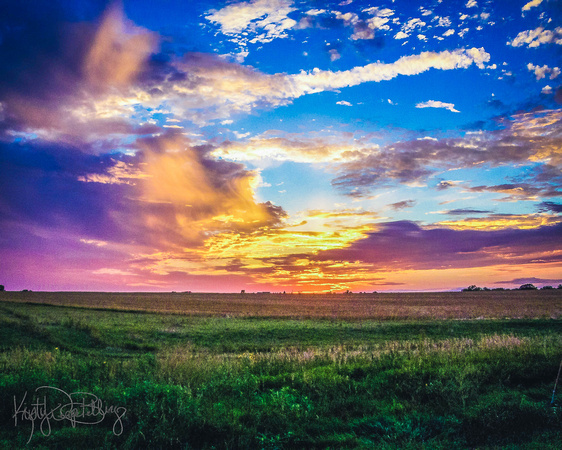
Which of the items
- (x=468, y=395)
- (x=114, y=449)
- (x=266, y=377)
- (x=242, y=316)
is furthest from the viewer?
(x=242, y=316)

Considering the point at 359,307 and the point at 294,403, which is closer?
the point at 294,403

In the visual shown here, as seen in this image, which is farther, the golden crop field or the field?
the golden crop field

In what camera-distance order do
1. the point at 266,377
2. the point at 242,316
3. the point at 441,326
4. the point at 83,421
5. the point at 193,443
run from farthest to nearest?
the point at 242,316 < the point at 441,326 < the point at 266,377 < the point at 83,421 < the point at 193,443

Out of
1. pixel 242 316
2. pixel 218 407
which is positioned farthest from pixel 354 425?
pixel 242 316

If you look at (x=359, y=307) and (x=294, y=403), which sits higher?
(x=294, y=403)

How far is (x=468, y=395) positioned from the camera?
31.6ft

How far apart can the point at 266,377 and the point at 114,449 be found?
18.9ft

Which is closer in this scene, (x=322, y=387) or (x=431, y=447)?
(x=431, y=447)

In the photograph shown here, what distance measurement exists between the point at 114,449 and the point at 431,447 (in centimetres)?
638

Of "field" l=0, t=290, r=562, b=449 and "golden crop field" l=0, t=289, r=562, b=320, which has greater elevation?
"field" l=0, t=290, r=562, b=449

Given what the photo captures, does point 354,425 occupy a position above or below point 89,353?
above

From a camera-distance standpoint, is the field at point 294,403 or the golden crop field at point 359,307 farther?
the golden crop field at point 359,307

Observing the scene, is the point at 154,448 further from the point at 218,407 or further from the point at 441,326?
the point at 441,326

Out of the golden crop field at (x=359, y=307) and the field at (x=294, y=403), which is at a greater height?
the field at (x=294, y=403)
